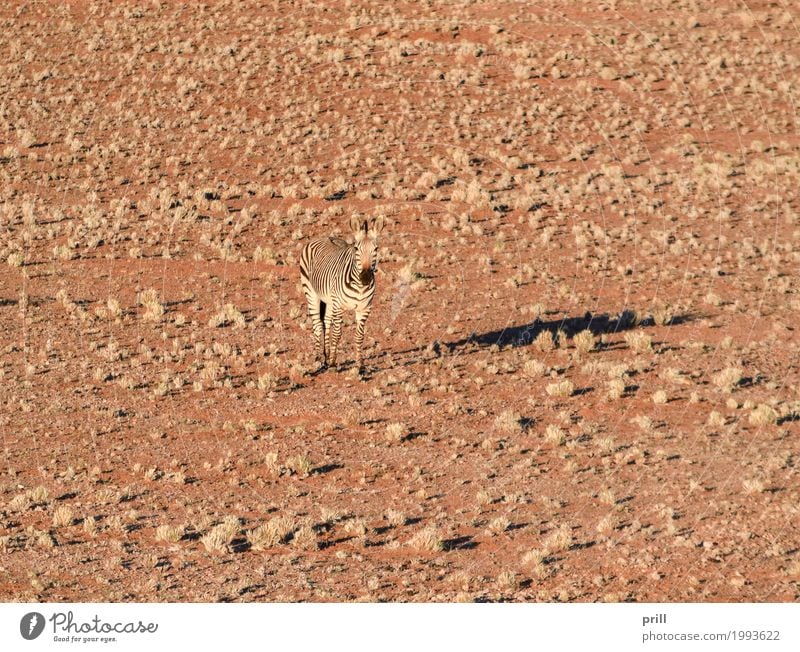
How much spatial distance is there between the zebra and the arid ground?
2.39ft

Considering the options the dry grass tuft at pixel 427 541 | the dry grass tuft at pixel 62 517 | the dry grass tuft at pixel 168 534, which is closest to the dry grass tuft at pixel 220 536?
the dry grass tuft at pixel 168 534

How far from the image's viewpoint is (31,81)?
5278cm

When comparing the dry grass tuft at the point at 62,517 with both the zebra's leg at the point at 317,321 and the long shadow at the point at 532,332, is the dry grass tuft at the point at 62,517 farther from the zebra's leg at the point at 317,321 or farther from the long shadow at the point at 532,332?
the long shadow at the point at 532,332

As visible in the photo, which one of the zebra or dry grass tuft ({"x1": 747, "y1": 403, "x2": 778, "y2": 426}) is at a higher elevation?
the zebra

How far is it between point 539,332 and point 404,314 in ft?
12.6

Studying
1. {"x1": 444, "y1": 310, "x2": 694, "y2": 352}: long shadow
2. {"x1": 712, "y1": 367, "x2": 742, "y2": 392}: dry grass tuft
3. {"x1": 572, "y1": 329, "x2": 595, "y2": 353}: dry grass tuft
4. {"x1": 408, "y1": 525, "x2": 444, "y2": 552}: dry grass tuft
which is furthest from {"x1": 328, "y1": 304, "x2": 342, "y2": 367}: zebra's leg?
{"x1": 712, "y1": 367, "x2": 742, "y2": 392}: dry grass tuft

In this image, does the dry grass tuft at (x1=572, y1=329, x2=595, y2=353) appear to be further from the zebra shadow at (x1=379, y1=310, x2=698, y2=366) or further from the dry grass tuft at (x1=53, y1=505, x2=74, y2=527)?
the dry grass tuft at (x1=53, y1=505, x2=74, y2=527)

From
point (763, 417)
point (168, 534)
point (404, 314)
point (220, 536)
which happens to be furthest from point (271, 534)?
point (404, 314)

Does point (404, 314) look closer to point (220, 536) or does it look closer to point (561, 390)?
point (561, 390)

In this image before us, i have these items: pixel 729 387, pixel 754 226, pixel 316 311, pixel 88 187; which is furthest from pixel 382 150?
pixel 729 387

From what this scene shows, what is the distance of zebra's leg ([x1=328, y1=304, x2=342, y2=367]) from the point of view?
2517 cm

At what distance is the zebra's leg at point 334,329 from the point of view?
25172mm

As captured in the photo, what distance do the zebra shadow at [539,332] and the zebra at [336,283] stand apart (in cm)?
159
